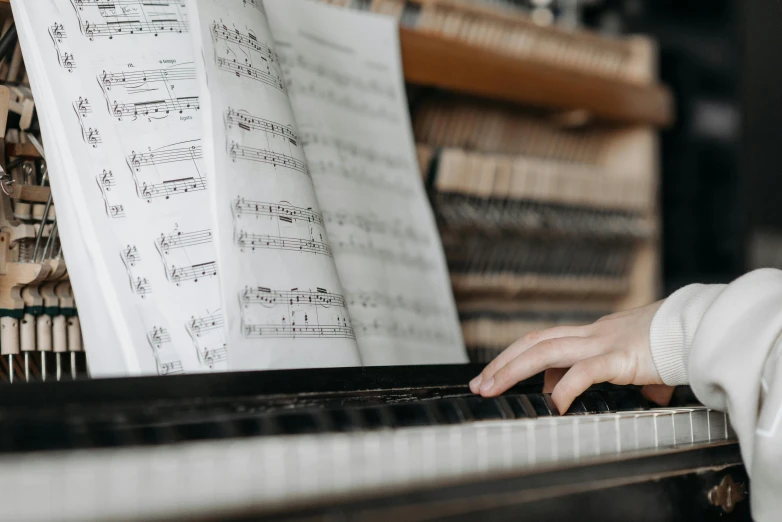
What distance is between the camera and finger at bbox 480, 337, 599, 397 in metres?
0.91

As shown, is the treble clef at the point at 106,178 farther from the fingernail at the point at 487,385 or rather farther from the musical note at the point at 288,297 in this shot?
the fingernail at the point at 487,385

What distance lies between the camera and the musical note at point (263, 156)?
3.40ft

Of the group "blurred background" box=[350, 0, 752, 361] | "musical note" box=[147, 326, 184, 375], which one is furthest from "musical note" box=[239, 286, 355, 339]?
"blurred background" box=[350, 0, 752, 361]

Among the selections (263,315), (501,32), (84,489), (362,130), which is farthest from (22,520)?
(501,32)

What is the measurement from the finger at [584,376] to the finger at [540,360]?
3 centimetres

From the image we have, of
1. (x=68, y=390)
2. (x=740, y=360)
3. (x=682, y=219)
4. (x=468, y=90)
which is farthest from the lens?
(x=682, y=219)

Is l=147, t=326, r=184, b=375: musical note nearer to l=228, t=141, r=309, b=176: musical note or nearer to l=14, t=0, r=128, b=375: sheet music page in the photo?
l=14, t=0, r=128, b=375: sheet music page

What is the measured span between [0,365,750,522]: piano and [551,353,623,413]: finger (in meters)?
0.02

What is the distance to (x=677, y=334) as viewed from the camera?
926 mm

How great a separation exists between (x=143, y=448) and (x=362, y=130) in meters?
1.10

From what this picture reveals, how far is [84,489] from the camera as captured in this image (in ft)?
1.58

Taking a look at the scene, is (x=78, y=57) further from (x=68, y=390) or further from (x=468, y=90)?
(x=468, y=90)

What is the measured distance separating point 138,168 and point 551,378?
641mm

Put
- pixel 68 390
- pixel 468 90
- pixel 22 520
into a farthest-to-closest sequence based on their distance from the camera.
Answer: pixel 468 90, pixel 68 390, pixel 22 520
